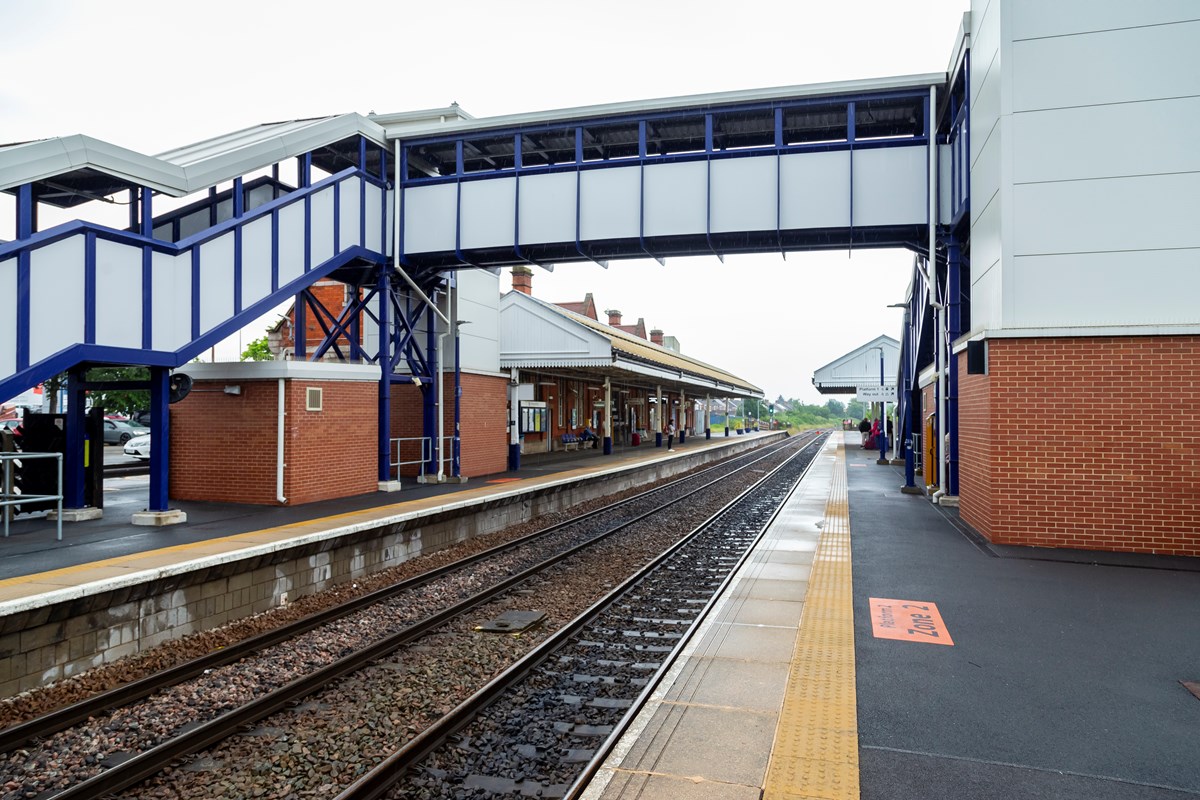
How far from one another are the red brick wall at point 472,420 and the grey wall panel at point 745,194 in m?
7.90

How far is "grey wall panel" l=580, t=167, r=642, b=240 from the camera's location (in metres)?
14.9

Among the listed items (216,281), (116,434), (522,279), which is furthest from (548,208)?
(116,434)

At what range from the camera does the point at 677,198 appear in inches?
577

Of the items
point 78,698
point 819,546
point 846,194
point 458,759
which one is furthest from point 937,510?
point 78,698

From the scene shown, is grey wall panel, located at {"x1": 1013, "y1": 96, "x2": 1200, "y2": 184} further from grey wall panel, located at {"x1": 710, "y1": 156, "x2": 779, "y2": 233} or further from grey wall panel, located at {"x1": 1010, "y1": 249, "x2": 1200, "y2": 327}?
grey wall panel, located at {"x1": 710, "y1": 156, "x2": 779, "y2": 233}

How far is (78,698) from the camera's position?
19.0ft

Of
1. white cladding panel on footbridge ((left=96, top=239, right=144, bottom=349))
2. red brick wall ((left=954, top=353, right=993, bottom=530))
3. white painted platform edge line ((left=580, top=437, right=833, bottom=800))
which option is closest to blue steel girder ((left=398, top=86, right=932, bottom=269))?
red brick wall ((left=954, top=353, right=993, bottom=530))

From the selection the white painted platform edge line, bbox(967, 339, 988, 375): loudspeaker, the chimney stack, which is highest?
the chimney stack

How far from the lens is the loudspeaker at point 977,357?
9.62 meters

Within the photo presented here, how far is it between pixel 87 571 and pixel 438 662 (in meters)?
3.61

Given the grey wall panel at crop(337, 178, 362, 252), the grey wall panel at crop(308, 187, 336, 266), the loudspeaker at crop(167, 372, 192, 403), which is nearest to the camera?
the loudspeaker at crop(167, 372, 192, 403)

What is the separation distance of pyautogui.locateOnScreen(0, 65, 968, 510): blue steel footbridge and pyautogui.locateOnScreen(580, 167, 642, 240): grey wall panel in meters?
0.04

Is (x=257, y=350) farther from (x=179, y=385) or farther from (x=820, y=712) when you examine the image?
(x=820, y=712)

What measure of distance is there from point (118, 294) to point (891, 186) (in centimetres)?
1278
